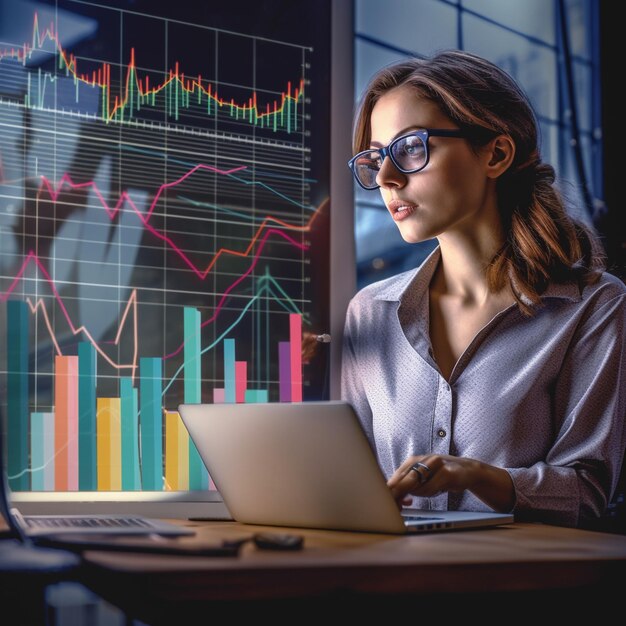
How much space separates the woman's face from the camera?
1.68 metres

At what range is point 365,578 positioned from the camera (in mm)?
847

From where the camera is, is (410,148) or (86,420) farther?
(86,420)

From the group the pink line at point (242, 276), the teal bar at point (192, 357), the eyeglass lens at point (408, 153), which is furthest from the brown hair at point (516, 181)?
the teal bar at point (192, 357)

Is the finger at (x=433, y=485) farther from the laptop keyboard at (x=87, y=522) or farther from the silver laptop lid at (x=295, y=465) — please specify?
the laptop keyboard at (x=87, y=522)

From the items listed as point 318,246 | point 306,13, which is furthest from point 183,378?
point 306,13

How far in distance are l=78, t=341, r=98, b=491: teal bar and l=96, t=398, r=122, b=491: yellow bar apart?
12mm

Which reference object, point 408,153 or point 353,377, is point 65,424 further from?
point 408,153

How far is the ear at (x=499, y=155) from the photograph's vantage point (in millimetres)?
1762

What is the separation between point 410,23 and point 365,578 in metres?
1.94

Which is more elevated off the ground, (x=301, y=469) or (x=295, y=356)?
(x=295, y=356)

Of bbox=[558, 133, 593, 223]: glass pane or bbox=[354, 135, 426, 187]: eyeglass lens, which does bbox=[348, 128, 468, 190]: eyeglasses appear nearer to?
bbox=[354, 135, 426, 187]: eyeglass lens

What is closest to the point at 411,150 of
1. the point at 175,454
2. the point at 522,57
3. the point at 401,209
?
the point at 401,209

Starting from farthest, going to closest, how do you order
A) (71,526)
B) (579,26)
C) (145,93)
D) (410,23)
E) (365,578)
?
→ (579,26)
(410,23)
(145,93)
(71,526)
(365,578)

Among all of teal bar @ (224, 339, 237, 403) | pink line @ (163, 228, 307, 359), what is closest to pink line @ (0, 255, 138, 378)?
pink line @ (163, 228, 307, 359)
